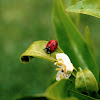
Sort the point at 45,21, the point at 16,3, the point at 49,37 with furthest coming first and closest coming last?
the point at 16,3 < the point at 45,21 < the point at 49,37

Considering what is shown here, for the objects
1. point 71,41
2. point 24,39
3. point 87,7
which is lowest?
point 24,39

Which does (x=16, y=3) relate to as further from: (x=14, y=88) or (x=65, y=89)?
(x=65, y=89)

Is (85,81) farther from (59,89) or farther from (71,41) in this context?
(71,41)

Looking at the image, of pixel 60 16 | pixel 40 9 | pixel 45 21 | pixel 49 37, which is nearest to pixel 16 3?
pixel 40 9

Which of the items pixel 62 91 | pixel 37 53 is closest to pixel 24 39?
pixel 37 53

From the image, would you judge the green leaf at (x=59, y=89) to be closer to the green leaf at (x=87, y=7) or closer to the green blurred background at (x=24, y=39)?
the green leaf at (x=87, y=7)

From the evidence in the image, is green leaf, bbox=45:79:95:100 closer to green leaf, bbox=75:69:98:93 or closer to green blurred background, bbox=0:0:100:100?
green leaf, bbox=75:69:98:93
